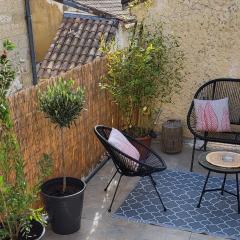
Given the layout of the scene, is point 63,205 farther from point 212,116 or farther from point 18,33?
point 18,33

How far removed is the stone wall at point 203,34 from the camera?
652 cm

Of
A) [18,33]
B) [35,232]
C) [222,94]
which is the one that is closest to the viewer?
[35,232]

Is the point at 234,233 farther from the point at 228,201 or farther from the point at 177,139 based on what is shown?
the point at 177,139

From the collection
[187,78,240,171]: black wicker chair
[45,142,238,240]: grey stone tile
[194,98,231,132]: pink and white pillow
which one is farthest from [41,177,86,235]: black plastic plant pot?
[187,78,240,171]: black wicker chair

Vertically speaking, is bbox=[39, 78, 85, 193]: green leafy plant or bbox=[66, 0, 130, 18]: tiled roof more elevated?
bbox=[66, 0, 130, 18]: tiled roof

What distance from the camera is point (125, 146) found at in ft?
17.0

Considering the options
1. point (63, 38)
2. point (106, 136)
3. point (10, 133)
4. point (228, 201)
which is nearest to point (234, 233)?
point (228, 201)

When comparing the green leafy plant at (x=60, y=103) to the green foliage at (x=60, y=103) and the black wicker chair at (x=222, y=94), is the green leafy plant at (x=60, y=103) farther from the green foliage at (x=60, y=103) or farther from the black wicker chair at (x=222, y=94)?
the black wicker chair at (x=222, y=94)

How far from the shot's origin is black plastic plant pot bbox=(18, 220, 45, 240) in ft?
12.3

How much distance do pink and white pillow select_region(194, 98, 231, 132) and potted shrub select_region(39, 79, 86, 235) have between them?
2.45 m

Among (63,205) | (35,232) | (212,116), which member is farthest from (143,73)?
(35,232)

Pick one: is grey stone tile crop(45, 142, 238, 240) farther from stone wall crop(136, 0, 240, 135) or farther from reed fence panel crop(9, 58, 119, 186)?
stone wall crop(136, 0, 240, 135)

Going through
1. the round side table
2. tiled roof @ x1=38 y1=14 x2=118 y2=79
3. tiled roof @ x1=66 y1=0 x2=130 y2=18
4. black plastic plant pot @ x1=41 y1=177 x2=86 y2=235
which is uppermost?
tiled roof @ x1=66 y1=0 x2=130 y2=18

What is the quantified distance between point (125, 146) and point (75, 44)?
4.65 meters
